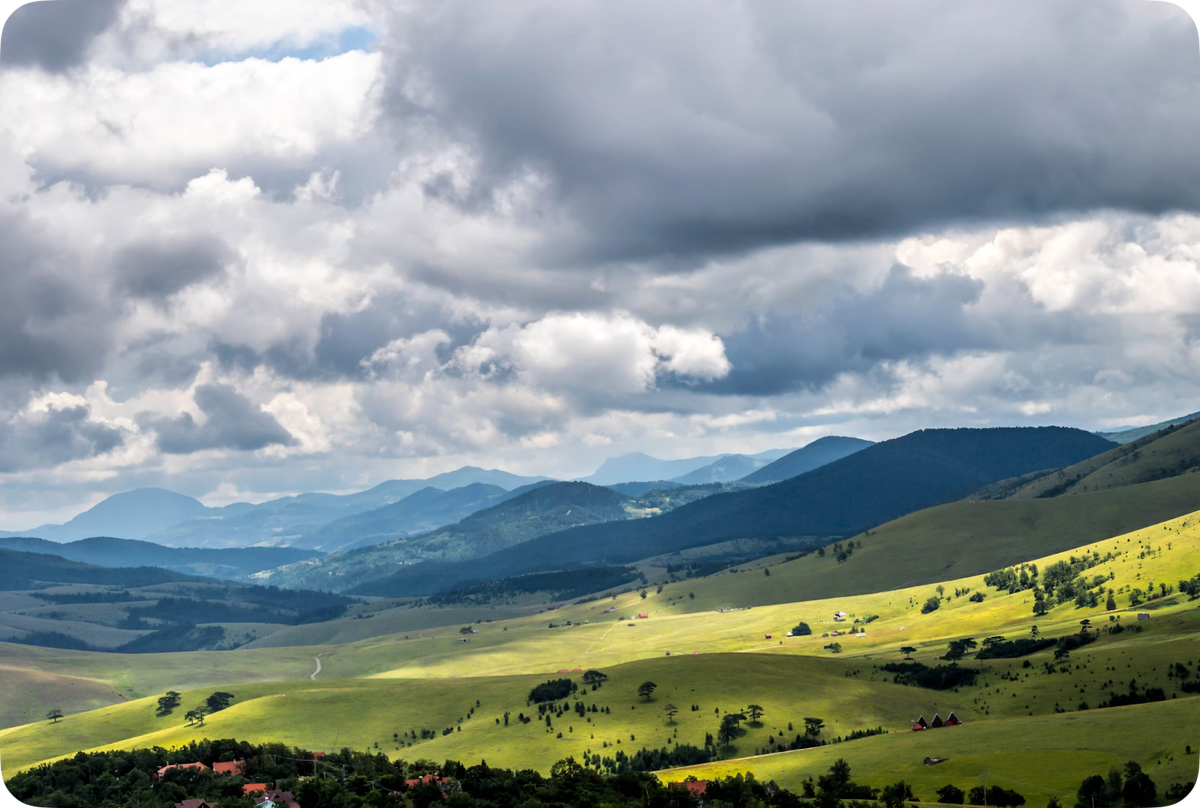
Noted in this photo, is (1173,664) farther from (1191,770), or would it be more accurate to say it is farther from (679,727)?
(679,727)

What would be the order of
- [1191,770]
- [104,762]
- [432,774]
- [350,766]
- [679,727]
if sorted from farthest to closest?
[679,727]
[104,762]
[350,766]
[432,774]
[1191,770]

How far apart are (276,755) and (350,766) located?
45.9 feet

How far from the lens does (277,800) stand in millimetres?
112625

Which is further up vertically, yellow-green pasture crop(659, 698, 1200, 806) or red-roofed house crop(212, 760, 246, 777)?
red-roofed house crop(212, 760, 246, 777)

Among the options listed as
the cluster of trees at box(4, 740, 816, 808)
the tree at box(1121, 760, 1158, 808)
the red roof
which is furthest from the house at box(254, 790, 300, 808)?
the tree at box(1121, 760, 1158, 808)

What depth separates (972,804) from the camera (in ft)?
365

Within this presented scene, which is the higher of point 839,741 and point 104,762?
point 104,762

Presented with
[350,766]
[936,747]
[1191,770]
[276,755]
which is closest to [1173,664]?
[936,747]

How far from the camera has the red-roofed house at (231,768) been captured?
442 feet

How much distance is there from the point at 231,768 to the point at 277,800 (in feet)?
105

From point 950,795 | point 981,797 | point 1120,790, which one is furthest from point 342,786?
point 1120,790

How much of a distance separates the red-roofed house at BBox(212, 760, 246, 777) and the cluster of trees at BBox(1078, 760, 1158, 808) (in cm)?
10658

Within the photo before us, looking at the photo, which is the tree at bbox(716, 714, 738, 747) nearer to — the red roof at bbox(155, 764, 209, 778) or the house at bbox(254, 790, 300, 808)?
the house at bbox(254, 790, 300, 808)

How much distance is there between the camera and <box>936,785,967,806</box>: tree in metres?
113
